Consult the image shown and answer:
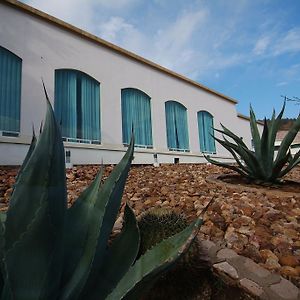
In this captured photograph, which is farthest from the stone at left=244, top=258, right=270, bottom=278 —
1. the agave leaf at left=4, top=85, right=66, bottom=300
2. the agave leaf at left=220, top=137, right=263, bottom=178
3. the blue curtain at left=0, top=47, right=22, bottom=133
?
the blue curtain at left=0, top=47, right=22, bottom=133

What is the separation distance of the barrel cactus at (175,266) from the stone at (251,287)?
20cm

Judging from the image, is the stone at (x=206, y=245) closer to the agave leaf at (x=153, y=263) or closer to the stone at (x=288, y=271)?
the stone at (x=288, y=271)

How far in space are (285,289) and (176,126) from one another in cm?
906

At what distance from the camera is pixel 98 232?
804mm

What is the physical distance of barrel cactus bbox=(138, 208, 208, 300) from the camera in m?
1.41

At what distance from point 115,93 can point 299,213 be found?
657 centimetres

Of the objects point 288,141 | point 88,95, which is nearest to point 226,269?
point 288,141

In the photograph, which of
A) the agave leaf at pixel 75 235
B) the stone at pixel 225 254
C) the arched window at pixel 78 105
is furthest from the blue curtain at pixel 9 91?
the agave leaf at pixel 75 235

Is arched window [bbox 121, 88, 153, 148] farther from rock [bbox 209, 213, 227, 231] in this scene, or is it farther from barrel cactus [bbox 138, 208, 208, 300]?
barrel cactus [bbox 138, 208, 208, 300]

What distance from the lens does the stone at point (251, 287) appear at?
138 cm

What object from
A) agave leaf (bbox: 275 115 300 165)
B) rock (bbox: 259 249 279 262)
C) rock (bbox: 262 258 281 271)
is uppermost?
agave leaf (bbox: 275 115 300 165)

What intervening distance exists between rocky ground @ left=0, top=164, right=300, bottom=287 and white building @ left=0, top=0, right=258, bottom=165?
287 cm

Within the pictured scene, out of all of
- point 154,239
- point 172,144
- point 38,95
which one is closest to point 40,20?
point 38,95

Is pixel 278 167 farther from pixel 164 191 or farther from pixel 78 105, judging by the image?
pixel 78 105
